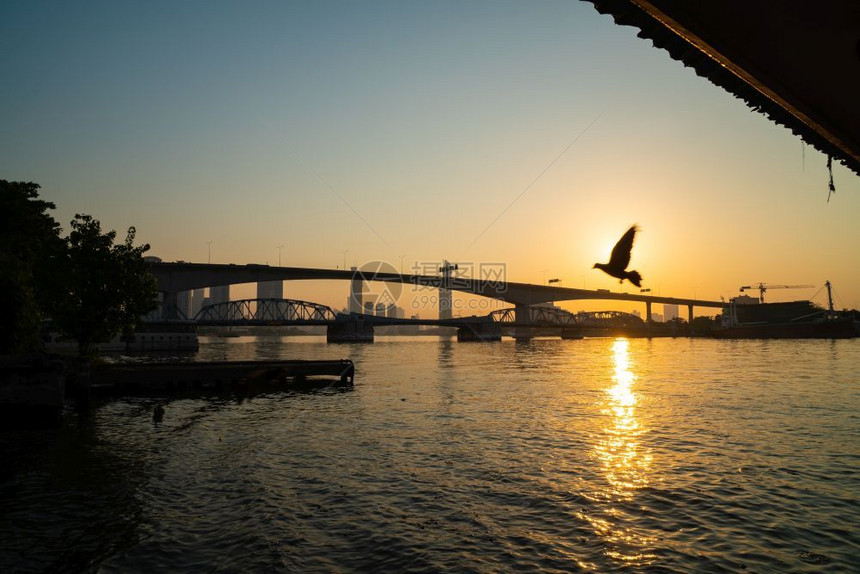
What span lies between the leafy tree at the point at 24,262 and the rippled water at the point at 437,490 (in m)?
8.34

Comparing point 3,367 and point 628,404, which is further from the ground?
point 3,367

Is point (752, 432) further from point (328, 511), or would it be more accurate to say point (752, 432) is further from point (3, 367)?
point (3, 367)

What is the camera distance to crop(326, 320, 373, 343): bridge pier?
589 feet

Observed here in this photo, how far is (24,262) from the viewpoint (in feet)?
136

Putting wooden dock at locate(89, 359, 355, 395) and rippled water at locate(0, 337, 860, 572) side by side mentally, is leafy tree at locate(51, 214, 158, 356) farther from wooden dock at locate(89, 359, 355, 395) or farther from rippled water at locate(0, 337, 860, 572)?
rippled water at locate(0, 337, 860, 572)

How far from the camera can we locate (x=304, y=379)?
51562 mm

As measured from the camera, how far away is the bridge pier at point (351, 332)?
180 metres

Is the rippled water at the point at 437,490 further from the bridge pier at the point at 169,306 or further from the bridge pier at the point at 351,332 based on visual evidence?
the bridge pier at the point at 351,332

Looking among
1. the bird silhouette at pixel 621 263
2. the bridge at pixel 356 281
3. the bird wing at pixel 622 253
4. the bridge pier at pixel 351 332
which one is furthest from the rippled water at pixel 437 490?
the bridge pier at pixel 351 332

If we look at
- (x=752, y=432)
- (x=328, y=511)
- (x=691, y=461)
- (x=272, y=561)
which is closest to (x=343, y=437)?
(x=328, y=511)

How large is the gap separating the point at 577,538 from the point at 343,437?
52.3 feet

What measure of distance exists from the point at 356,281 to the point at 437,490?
15632cm

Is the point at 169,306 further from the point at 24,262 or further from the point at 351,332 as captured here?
the point at 24,262

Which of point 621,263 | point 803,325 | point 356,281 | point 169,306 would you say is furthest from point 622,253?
point 803,325
